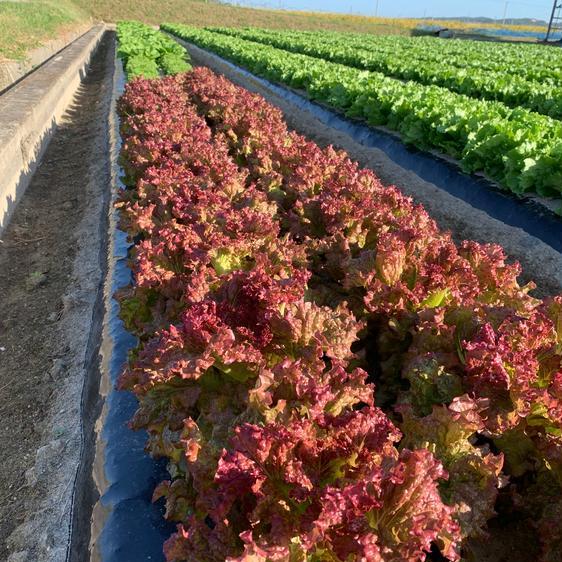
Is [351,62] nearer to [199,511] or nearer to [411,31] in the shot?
[199,511]

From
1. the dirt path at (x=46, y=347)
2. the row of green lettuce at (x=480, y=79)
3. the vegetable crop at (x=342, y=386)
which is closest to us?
the vegetable crop at (x=342, y=386)

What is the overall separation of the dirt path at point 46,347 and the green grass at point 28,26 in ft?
55.2

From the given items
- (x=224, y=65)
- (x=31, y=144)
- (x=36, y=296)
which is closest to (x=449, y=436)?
(x=36, y=296)

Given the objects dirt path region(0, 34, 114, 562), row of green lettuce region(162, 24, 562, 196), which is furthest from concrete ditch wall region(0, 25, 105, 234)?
row of green lettuce region(162, 24, 562, 196)

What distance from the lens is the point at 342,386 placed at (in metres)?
2.69

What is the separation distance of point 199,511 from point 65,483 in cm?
224

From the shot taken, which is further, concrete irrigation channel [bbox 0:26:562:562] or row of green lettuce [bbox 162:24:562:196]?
row of green lettuce [bbox 162:24:562:196]

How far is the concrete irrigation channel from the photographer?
3262 mm

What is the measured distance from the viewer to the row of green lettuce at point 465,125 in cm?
739

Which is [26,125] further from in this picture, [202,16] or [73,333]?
[202,16]

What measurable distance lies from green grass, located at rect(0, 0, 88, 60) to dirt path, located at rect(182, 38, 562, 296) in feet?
59.0

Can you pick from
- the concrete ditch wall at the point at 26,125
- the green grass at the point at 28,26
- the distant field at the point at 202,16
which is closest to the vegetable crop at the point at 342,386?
the concrete ditch wall at the point at 26,125

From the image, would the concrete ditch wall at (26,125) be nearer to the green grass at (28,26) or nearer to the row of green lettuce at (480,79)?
the green grass at (28,26)

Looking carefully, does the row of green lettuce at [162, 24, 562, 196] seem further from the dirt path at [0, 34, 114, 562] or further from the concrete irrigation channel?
the dirt path at [0, 34, 114, 562]
